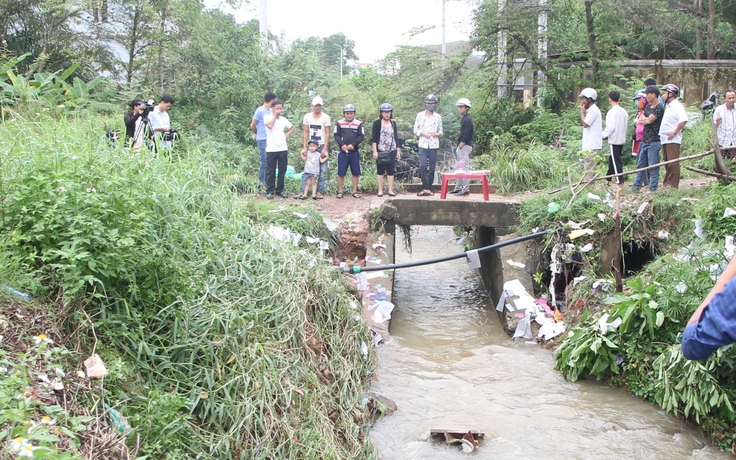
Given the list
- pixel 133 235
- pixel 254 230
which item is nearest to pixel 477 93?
pixel 254 230

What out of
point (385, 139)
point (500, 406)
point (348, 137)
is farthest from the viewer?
point (385, 139)

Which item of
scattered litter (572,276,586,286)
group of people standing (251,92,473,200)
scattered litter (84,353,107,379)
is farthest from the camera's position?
group of people standing (251,92,473,200)

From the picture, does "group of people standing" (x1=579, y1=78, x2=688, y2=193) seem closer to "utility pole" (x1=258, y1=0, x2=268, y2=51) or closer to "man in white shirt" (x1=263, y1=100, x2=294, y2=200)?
"man in white shirt" (x1=263, y1=100, x2=294, y2=200)

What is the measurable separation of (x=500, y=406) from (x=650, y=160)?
16.6 ft

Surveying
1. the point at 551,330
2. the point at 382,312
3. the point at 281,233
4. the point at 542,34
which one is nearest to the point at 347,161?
the point at 382,312

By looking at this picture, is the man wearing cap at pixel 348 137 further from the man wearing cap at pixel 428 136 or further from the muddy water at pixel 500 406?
the muddy water at pixel 500 406

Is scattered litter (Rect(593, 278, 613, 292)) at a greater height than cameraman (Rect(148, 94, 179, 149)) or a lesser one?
lesser

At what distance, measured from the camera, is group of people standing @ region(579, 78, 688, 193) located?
8914 millimetres

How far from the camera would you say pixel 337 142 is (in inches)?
427

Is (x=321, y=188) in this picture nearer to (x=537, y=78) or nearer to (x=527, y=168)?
(x=527, y=168)

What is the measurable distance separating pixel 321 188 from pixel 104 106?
15.6 feet

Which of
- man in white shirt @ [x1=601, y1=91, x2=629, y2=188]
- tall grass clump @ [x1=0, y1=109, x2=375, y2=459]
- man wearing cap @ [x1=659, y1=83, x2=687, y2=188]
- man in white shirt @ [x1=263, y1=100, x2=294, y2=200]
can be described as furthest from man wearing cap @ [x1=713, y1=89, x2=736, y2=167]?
tall grass clump @ [x1=0, y1=109, x2=375, y2=459]

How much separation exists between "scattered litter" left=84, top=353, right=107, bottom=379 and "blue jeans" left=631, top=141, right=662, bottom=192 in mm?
7908

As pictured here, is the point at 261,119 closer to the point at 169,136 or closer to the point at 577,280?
the point at 169,136
